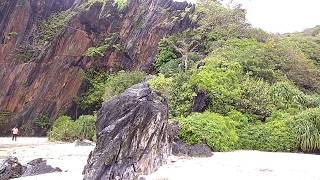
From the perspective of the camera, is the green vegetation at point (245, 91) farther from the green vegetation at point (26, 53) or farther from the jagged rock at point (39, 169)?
the green vegetation at point (26, 53)

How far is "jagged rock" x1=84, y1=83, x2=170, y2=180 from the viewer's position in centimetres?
1202

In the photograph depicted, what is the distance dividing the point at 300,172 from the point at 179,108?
1008cm

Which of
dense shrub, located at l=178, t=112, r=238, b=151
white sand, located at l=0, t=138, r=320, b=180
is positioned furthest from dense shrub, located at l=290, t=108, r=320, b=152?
dense shrub, located at l=178, t=112, r=238, b=151

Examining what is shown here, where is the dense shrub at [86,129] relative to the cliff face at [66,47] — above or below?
below

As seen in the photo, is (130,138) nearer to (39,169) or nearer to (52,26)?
(39,169)

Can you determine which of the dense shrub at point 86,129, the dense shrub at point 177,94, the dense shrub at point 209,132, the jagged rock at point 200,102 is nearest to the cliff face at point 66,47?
the dense shrub at point 86,129

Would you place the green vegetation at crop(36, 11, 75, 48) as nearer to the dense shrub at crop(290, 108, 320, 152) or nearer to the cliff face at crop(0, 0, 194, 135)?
the cliff face at crop(0, 0, 194, 135)

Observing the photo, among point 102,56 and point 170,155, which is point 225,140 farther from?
point 102,56

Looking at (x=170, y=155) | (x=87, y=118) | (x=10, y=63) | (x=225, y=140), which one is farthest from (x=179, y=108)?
(x=10, y=63)

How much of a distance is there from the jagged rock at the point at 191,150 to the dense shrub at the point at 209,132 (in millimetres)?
701

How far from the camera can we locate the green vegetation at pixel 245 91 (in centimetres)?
1830

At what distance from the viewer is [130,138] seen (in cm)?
1263

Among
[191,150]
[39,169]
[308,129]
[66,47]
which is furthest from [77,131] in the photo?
[308,129]

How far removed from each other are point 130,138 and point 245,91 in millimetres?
10939
